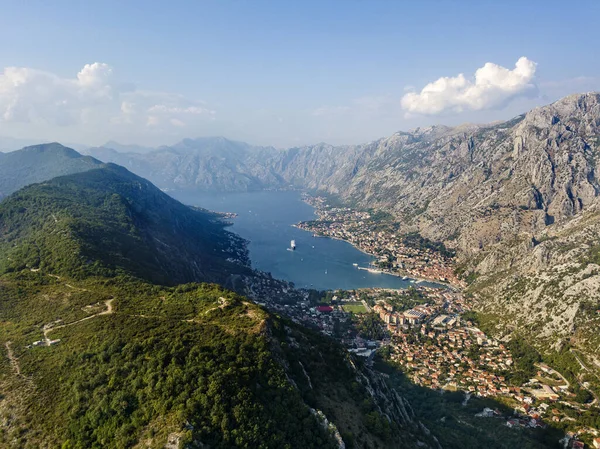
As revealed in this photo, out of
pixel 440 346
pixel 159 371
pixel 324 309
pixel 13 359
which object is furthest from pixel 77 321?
pixel 440 346

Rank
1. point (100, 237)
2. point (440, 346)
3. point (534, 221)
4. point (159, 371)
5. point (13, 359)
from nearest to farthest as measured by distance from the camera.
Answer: point (159, 371) < point (13, 359) < point (100, 237) < point (440, 346) < point (534, 221)

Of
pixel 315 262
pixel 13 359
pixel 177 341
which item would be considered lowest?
pixel 315 262

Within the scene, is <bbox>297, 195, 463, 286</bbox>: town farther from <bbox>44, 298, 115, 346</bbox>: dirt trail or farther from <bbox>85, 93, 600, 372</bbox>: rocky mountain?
<bbox>44, 298, 115, 346</bbox>: dirt trail

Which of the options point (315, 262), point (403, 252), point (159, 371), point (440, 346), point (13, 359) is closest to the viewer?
point (159, 371)

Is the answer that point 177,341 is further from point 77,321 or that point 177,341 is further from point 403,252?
point 403,252

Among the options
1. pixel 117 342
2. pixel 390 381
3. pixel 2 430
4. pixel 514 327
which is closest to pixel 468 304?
pixel 514 327

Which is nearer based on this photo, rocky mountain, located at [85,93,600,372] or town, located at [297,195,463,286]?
rocky mountain, located at [85,93,600,372]

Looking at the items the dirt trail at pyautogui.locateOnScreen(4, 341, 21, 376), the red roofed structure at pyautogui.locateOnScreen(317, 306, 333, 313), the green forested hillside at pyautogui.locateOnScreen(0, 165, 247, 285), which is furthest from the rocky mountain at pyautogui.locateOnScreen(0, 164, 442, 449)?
the red roofed structure at pyautogui.locateOnScreen(317, 306, 333, 313)

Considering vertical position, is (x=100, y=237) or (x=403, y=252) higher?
(x=100, y=237)

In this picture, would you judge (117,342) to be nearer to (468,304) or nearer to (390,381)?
(390,381)

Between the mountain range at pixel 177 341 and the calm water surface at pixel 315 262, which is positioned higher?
the mountain range at pixel 177 341

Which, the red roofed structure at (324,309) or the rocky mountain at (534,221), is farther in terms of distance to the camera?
the red roofed structure at (324,309)

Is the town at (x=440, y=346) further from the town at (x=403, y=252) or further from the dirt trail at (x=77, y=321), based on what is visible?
Result: the dirt trail at (x=77, y=321)

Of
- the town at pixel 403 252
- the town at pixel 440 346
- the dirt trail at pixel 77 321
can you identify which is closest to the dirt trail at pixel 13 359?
the dirt trail at pixel 77 321
